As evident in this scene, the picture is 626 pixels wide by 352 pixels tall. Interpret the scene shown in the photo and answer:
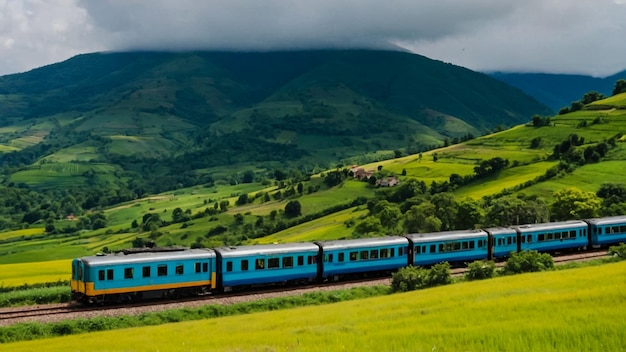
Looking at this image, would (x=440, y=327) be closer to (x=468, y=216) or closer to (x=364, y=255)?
(x=364, y=255)

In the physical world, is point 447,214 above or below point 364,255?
below

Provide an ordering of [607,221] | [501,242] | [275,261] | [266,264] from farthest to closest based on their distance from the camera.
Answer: [607,221] < [501,242] < [275,261] < [266,264]

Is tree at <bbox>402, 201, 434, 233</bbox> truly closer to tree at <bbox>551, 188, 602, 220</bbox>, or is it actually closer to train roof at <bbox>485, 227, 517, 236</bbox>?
tree at <bbox>551, 188, 602, 220</bbox>

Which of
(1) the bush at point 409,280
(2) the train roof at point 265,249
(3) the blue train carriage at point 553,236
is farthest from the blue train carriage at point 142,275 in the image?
(3) the blue train carriage at point 553,236

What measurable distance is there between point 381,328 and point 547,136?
131907 millimetres

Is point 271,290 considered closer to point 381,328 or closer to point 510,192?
point 381,328

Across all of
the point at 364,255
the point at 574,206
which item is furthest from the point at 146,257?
the point at 574,206

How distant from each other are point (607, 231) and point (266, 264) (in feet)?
105

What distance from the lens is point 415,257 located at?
42.2 metres

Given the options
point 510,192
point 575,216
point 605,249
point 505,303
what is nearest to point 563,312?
point 505,303

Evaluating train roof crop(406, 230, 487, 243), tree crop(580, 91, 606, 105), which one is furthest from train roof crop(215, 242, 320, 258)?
tree crop(580, 91, 606, 105)

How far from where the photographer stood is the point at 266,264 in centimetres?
3603

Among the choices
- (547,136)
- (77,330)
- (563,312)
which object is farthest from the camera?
(547,136)

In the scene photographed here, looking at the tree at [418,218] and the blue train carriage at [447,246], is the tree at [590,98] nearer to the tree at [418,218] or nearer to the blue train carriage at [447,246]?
the tree at [418,218]
